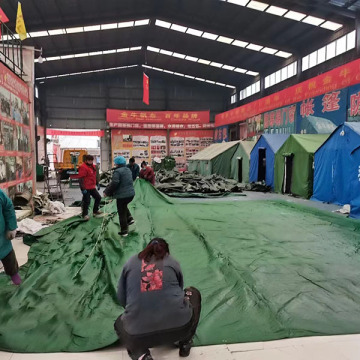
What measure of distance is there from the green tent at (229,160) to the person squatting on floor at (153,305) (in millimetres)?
14264

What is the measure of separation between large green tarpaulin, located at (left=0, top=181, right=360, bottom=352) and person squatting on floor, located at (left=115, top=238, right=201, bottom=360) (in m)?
0.48

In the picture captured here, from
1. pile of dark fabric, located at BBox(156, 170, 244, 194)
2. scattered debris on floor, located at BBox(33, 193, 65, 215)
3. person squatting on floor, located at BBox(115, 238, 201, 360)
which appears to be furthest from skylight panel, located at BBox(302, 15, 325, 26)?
person squatting on floor, located at BBox(115, 238, 201, 360)

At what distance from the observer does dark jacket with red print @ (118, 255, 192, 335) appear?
6.51 ft

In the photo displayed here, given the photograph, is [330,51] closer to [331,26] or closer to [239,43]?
[331,26]

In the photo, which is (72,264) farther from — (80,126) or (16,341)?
(80,126)

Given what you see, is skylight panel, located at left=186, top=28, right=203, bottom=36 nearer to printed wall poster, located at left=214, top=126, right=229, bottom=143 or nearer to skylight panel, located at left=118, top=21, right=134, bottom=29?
skylight panel, located at left=118, top=21, right=134, bottom=29

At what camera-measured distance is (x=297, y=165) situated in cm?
1155

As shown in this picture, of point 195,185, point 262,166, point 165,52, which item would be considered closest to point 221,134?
point 165,52

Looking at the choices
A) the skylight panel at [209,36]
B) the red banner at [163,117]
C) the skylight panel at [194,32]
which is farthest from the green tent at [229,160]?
the skylight panel at [194,32]

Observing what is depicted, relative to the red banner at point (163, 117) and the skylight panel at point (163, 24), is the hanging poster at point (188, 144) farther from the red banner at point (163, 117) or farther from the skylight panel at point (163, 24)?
the skylight panel at point (163, 24)

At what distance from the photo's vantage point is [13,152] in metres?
6.87

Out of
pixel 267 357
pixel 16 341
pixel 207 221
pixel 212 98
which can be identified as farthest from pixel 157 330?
pixel 212 98

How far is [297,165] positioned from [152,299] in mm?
10664

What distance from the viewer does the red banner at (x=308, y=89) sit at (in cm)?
1161
